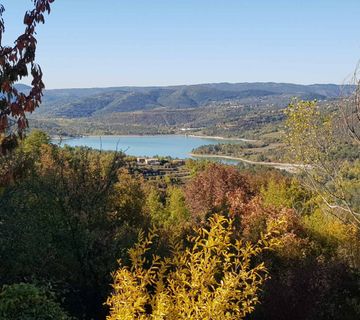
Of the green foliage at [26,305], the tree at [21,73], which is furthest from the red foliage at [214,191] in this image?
the tree at [21,73]

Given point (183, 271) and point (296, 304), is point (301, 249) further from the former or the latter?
point (183, 271)

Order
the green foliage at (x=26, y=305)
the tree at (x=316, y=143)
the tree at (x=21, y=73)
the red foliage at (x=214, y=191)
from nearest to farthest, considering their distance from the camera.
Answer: the tree at (x=21, y=73) → the green foliage at (x=26, y=305) → the tree at (x=316, y=143) → the red foliage at (x=214, y=191)

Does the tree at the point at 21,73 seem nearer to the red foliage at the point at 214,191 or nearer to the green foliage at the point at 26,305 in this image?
the green foliage at the point at 26,305

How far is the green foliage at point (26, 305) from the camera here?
27.1 ft

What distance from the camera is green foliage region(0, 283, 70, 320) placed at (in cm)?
827

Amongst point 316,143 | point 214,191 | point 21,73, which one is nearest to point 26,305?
point 21,73

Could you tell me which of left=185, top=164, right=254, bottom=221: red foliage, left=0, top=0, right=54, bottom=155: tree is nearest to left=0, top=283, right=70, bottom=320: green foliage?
left=0, top=0, right=54, bottom=155: tree

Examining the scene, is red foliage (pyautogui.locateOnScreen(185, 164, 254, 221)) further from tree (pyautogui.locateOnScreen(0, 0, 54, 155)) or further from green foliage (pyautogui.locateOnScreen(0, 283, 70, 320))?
tree (pyautogui.locateOnScreen(0, 0, 54, 155))

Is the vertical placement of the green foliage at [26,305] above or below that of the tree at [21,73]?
below

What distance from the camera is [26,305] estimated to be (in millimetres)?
8422

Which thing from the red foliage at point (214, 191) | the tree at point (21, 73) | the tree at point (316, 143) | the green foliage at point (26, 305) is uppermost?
the tree at point (21, 73)

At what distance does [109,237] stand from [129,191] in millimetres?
8800

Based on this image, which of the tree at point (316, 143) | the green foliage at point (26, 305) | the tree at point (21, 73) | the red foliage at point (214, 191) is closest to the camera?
the tree at point (21, 73)

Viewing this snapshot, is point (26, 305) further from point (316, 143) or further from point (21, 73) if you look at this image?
point (316, 143)
